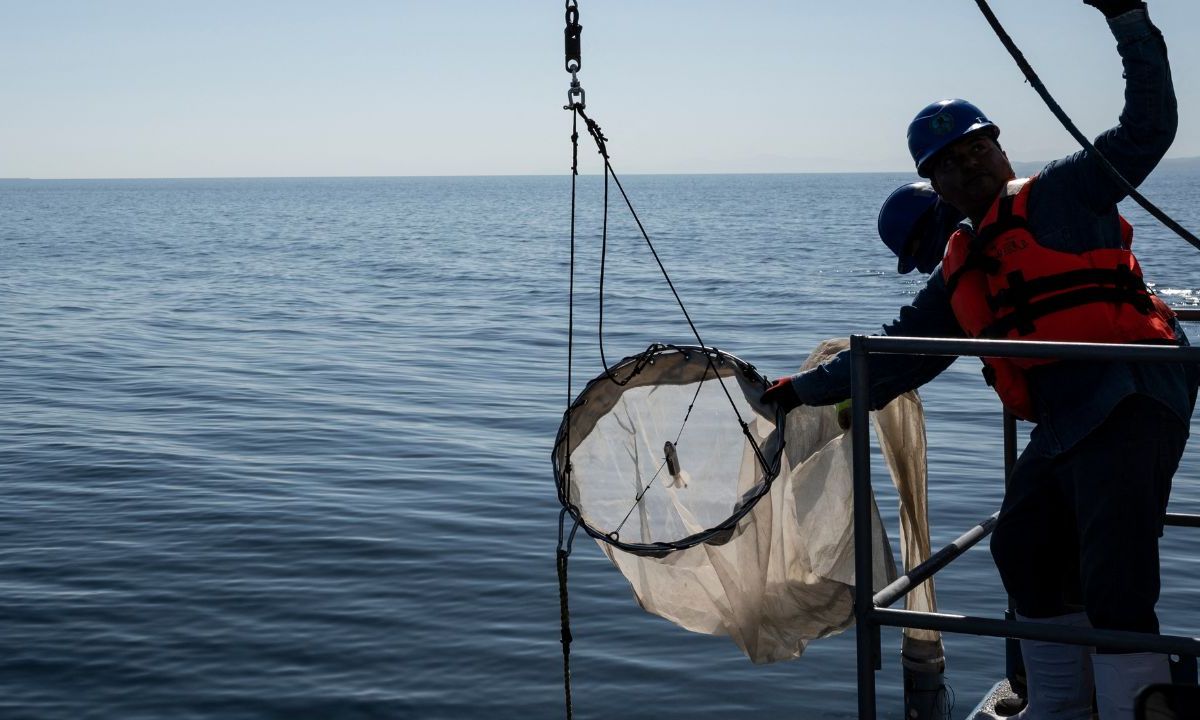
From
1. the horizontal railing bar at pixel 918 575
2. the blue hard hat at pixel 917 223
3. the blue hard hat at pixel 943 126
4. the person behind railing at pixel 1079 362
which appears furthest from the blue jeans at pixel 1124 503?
the blue hard hat at pixel 917 223

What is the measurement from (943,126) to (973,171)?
151mm

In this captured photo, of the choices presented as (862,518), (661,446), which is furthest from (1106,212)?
(661,446)

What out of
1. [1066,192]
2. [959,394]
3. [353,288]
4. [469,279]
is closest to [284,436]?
[959,394]

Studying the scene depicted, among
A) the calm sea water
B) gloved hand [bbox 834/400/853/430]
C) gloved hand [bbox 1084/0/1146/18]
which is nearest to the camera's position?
gloved hand [bbox 1084/0/1146/18]

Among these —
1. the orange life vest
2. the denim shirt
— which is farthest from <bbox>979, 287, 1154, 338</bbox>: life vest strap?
the denim shirt

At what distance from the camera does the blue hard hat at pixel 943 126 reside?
3.27m

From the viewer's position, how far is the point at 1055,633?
2959 mm

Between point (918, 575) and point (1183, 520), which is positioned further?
point (1183, 520)

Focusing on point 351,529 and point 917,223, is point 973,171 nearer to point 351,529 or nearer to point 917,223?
point 917,223

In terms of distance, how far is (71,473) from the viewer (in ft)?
33.8

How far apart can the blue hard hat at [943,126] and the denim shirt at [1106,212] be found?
212mm

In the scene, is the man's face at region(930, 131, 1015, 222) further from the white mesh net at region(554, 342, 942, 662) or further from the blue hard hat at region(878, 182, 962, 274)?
the white mesh net at region(554, 342, 942, 662)

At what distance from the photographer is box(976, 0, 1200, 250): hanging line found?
297 cm

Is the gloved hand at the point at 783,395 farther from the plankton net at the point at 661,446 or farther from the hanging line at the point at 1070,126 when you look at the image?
the hanging line at the point at 1070,126
